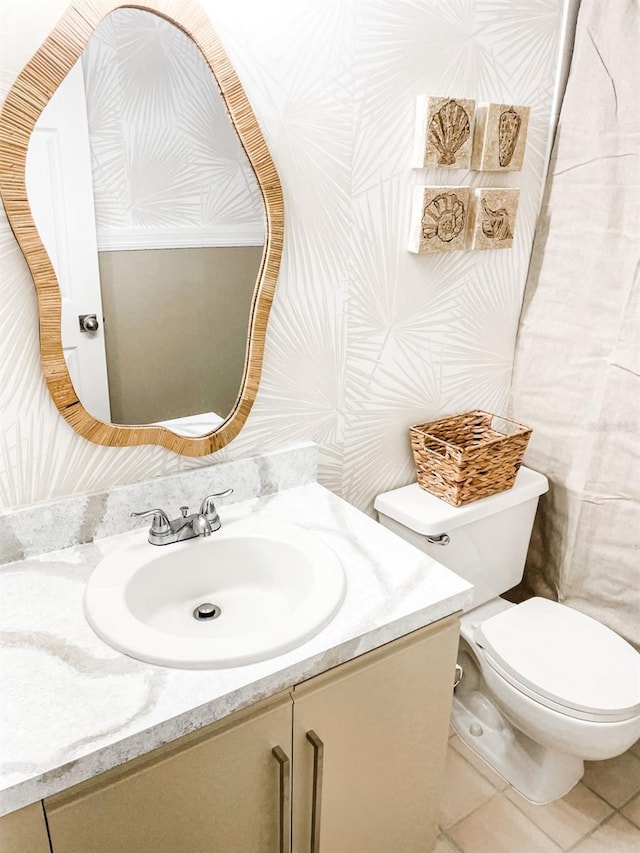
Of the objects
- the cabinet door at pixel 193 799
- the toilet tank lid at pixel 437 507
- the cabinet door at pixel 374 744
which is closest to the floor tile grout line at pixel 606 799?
the cabinet door at pixel 374 744

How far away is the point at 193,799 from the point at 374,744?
355 millimetres

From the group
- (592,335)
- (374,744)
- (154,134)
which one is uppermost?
(154,134)

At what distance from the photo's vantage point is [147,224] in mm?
1184

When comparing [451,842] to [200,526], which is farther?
[451,842]

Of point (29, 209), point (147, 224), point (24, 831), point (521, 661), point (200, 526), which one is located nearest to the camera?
point (24, 831)

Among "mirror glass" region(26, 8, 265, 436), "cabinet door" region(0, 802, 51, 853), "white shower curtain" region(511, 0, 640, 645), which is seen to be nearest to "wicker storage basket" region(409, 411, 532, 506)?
"white shower curtain" region(511, 0, 640, 645)

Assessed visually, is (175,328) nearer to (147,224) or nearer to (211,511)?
(147,224)

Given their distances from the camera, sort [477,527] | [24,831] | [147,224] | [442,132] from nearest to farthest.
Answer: [24,831] < [147,224] < [442,132] < [477,527]

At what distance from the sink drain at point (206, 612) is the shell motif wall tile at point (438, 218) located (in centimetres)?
92

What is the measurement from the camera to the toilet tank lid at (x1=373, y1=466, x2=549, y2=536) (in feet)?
5.24

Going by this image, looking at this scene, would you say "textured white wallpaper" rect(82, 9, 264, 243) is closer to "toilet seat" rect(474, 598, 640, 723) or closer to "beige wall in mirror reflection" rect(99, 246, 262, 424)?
"beige wall in mirror reflection" rect(99, 246, 262, 424)

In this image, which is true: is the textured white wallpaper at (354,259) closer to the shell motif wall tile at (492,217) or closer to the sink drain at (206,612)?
the shell motif wall tile at (492,217)

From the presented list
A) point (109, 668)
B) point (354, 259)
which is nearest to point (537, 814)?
point (109, 668)

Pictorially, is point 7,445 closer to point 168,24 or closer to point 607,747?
point 168,24
